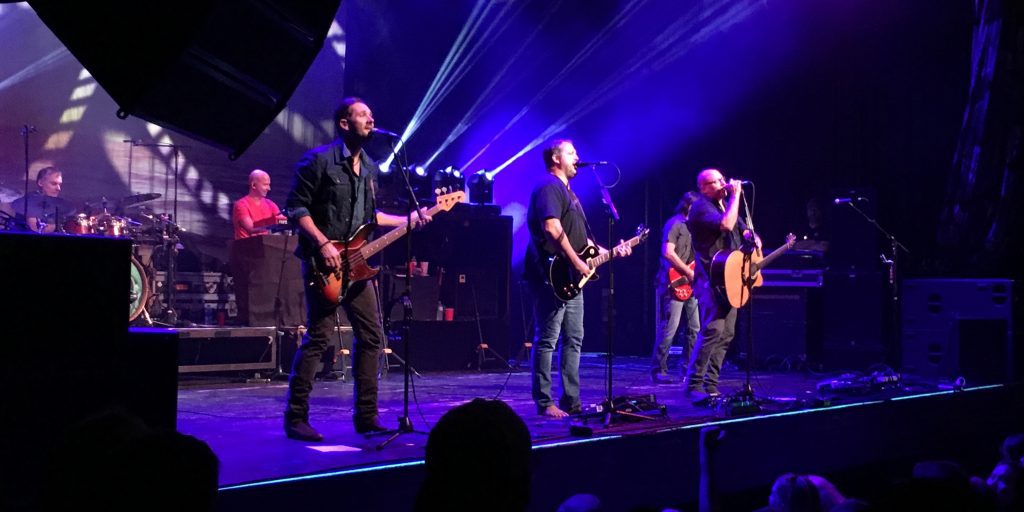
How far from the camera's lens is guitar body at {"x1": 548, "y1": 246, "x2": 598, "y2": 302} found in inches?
278

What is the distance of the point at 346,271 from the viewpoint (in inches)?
234

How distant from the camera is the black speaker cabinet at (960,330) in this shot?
10328 mm

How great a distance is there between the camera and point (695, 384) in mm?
8406

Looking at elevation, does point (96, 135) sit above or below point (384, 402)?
above

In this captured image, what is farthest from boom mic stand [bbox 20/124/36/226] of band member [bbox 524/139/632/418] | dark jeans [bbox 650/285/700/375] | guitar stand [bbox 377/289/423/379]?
dark jeans [bbox 650/285/700/375]

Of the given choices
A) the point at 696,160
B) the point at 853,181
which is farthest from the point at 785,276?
the point at 696,160

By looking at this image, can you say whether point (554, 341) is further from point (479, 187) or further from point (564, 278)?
point (479, 187)

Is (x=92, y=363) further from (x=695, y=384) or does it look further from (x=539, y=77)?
(x=539, y=77)

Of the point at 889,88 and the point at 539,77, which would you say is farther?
the point at 539,77

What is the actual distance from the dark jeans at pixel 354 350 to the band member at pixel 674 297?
5.42m

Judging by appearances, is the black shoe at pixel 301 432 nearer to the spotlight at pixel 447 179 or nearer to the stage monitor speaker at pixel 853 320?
the spotlight at pixel 447 179

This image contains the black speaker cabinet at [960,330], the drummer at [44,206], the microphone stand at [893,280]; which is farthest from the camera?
the microphone stand at [893,280]

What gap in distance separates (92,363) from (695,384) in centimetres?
606

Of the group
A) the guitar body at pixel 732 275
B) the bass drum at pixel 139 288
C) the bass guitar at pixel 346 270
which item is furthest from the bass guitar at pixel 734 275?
the bass drum at pixel 139 288
